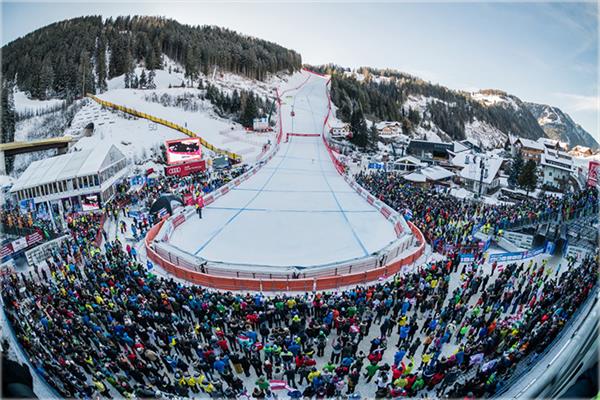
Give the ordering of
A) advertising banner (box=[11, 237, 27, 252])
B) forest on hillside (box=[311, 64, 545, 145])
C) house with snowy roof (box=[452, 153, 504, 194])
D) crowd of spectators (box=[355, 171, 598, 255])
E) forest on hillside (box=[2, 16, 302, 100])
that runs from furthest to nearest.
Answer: forest on hillside (box=[311, 64, 545, 145]) < forest on hillside (box=[2, 16, 302, 100]) < house with snowy roof (box=[452, 153, 504, 194]) < crowd of spectators (box=[355, 171, 598, 255]) < advertising banner (box=[11, 237, 27, 252])

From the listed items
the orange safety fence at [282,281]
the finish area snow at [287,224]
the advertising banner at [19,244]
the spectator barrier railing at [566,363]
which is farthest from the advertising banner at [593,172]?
the advertising banner at [19,244]

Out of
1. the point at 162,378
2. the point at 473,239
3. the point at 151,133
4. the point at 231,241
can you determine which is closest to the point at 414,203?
the point at 473,239

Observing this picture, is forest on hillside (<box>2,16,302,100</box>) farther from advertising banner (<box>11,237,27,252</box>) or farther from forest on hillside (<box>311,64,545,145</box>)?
advertising banner (<box>11,237,27,252</box>)

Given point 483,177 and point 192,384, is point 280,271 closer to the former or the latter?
point 192,384

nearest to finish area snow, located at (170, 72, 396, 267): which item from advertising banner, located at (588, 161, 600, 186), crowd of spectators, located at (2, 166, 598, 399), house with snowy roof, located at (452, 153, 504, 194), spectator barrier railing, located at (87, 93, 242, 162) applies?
crowd of spectators, located at (2, 166, 598, 399)

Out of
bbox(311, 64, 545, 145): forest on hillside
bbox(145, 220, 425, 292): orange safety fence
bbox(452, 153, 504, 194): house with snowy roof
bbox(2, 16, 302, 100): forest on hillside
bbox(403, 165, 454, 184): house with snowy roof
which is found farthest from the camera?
bbox(311, 64, 545, 145): forest on hillside

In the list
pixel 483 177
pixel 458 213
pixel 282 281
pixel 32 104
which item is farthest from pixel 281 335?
pixel 32 104
